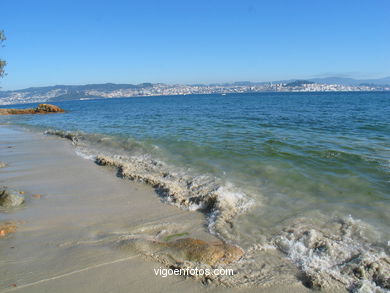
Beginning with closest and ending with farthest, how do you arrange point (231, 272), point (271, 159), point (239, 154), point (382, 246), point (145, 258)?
point (231, 272) < point (145, 258) < point (382, 246) < point (271, 159) < point (239, 154)

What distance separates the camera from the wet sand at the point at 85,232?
360 cm

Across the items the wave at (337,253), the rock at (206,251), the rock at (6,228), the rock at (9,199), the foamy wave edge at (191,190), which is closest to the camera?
the wave at (337,253)

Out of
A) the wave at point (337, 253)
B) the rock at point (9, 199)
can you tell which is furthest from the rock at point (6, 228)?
the wave at point (337, 253)

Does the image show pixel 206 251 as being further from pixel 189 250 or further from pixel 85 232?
pixel 85 232

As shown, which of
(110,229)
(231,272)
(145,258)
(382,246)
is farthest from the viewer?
(110,229)

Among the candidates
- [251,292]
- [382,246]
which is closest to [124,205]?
[251,292]

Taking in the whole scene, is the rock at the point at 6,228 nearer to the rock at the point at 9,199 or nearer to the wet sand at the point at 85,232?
the wet sand at the point at 85,232

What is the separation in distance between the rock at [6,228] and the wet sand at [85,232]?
12cm

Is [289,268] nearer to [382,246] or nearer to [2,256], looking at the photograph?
[382,246]

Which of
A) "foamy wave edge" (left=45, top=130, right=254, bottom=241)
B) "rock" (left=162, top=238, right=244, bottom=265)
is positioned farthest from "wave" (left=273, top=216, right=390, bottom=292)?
"foamy wave edge" (left=45, top=130, right=254, bottom=241)

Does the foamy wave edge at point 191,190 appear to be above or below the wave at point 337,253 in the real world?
above

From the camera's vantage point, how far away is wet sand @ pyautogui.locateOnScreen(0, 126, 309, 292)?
3600 millimetres

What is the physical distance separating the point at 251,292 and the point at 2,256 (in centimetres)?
380

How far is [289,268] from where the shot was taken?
4.04 meters
